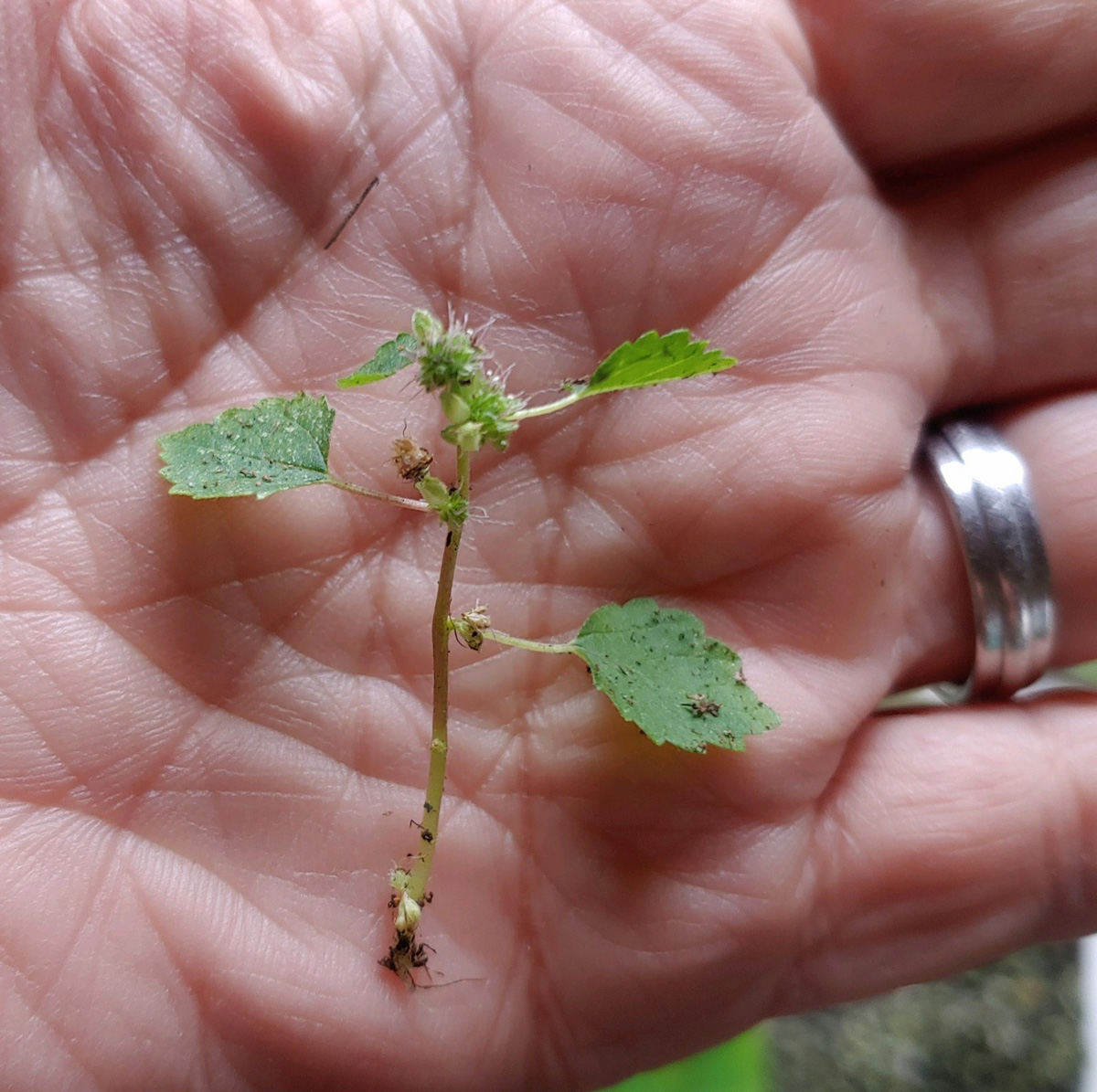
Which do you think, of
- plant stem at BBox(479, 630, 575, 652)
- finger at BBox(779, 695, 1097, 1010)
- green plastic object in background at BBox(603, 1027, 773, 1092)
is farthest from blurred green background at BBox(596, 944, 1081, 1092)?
plant stem at BBox(479, 630, 575, 652)

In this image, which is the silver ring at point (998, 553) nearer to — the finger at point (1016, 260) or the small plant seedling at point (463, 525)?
the finger at point (1016, 260)

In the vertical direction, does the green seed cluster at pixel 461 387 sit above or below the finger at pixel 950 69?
below

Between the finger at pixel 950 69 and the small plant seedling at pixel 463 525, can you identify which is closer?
the small plant seedling at pixel 463 525

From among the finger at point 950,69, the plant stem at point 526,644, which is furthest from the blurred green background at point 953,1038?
the plant stem at point 526,644

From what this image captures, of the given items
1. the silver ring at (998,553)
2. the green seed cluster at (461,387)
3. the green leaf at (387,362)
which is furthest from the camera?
the silver ring at (998,553)

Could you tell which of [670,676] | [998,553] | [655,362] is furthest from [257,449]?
[998,553]

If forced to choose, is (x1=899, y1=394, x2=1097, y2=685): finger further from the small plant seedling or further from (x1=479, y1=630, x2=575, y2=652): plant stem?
(x1=479, y1=630, x2=575, y2=652): plant stem
